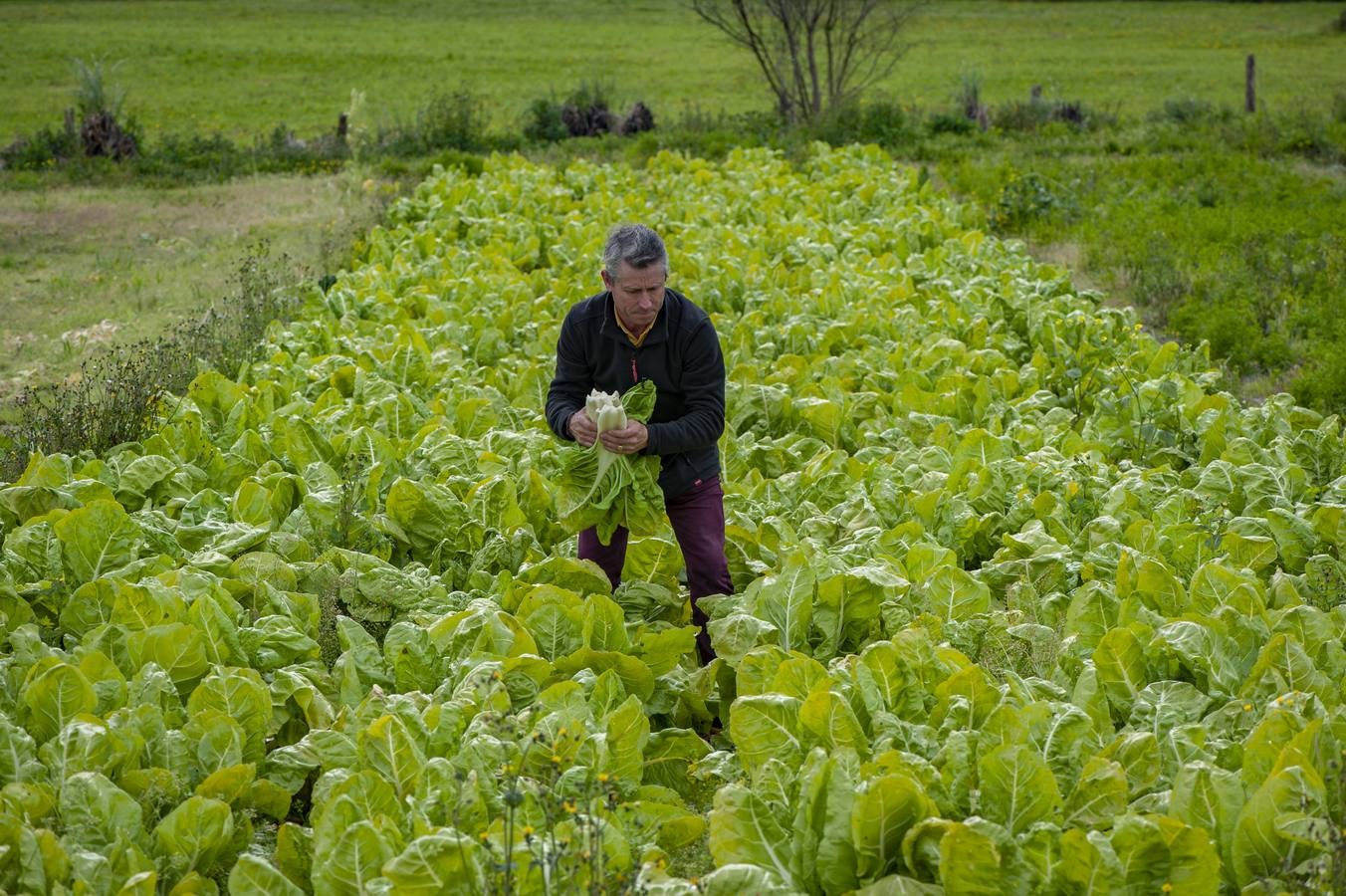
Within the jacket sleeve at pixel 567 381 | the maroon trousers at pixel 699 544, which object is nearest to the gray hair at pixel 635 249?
the jacket sleeve at pixel 567 381

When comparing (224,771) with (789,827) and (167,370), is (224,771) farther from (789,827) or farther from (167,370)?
(167,370)

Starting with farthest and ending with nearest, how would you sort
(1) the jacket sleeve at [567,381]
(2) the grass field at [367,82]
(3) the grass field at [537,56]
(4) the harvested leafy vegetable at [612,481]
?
(3) the grass field at [537,56]
(2) the grass field at [367,82]
(1) the jacket sleeve at [567,381]
(4) the harvested leafy vegetable at [612,481]

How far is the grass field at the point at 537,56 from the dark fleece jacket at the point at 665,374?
20.0m

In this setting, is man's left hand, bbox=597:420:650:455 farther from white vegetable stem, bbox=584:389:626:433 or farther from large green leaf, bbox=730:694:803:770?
large green leaf, bbox=730:694:803:770

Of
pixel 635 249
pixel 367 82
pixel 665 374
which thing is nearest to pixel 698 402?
pixel 665 374

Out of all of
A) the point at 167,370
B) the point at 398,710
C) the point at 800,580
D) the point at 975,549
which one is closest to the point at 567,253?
the point at 167,370

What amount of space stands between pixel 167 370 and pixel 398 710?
4.45m

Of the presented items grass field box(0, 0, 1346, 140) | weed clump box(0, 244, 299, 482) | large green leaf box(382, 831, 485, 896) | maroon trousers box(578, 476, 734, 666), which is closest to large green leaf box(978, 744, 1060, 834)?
large green leaf box(382, 831, 485, 896)

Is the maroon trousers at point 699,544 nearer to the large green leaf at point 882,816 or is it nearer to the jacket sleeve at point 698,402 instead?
the jacket sleeve at point 698,402

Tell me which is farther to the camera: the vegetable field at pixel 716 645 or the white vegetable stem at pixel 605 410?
the white vegetable stem at pixel 605 410

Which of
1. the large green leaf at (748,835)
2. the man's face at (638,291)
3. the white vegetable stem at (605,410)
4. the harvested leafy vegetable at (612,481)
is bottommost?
the large green leaf at (748,835)

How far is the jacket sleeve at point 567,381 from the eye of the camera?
15.1ft

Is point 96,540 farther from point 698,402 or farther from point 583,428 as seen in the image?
point 698,402

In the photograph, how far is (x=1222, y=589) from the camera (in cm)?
459
